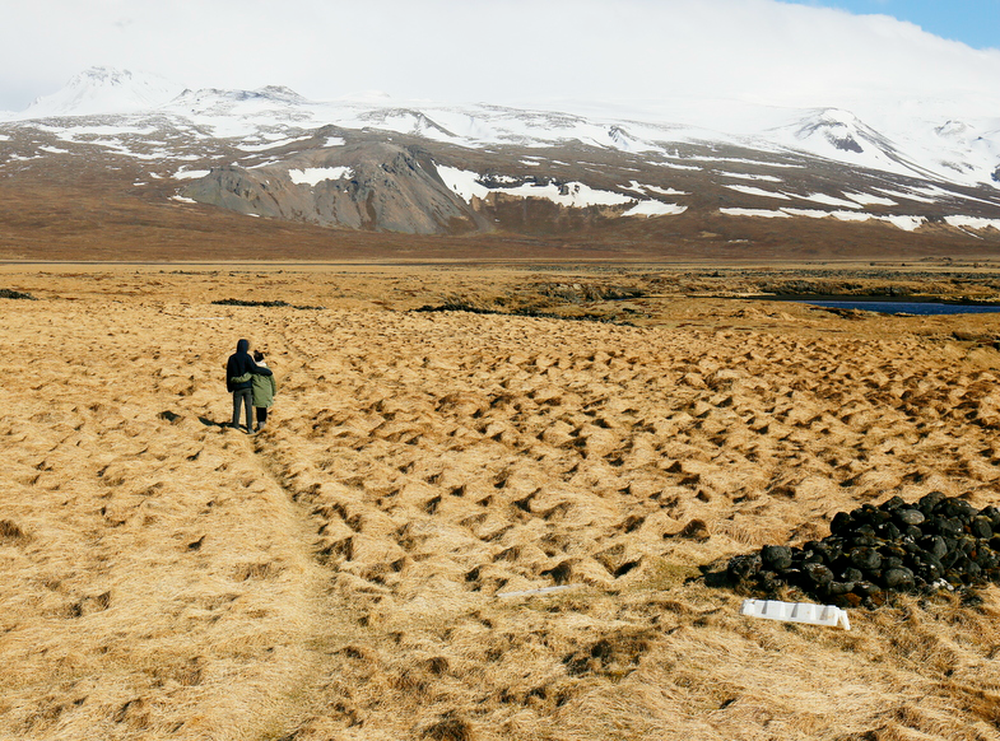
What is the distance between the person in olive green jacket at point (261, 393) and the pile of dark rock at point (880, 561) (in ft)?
25.3

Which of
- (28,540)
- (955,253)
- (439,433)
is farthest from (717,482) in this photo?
(955,253)

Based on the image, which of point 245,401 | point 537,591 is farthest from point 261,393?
point 537,591

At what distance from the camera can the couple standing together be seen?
11938mm

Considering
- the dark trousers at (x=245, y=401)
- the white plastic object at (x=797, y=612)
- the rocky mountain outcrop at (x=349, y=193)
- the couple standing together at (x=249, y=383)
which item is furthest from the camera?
the rocky mountain outcrop at (x=349, y=193)

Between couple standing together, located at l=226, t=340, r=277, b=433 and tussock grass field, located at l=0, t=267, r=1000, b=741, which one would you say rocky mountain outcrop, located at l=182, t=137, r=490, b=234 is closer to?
tussock grass field, located at l=0, t=267, r=1000, b=741

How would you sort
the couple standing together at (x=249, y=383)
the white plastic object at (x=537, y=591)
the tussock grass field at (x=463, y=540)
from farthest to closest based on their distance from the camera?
the couple standing together at (x=249, y=383) → the white plastic object at (x=537, y=591) → the tussock grass field at (x=463, y=540)

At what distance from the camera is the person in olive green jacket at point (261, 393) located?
12180 mm

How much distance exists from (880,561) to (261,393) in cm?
907

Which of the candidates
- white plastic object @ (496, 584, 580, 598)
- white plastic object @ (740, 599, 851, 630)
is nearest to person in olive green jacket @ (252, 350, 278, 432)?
white plastic object @ (496, 584, 580, 598)

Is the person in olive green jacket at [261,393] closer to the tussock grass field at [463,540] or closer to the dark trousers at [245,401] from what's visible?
the dark trousers at [245,401]

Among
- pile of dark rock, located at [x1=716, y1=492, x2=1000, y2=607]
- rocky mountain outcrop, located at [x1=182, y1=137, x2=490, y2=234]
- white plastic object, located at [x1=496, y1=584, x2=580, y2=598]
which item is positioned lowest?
white plastic object, located at [x1=496, y1=584, x2=580, y2=598]

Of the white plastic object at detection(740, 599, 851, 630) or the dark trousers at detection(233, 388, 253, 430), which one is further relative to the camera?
the dark trousers at detection(233, 388, 253, 430)

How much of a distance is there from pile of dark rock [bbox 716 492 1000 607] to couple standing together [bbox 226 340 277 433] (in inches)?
305

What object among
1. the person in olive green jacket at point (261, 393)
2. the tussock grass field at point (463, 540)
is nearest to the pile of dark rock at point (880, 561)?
the tussock grass field at point (463, 540)
